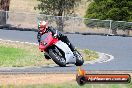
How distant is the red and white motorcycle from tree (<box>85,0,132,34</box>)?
49.5 meters

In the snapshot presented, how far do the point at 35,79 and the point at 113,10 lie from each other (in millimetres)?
41576

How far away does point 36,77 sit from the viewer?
59.6 ft

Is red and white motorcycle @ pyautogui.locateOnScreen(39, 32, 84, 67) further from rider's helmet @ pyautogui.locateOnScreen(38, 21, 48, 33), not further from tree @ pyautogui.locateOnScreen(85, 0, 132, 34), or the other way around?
tree @ pyautogui.locateOnScreen(85, 0, 132, 34)

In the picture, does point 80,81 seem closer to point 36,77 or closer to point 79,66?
point 79,66

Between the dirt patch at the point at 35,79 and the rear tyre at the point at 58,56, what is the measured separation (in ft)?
24.9

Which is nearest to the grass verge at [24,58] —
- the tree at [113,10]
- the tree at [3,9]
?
the tree at [3,9]

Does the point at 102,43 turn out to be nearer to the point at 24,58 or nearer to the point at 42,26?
the point at 24,58

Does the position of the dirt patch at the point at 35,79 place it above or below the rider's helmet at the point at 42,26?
below

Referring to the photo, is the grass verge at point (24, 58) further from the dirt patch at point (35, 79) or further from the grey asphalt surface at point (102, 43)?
the grey asphalt surface at point (102, 43)

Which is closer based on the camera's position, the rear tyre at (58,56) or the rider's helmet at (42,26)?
the rider's helmet at (42,26)

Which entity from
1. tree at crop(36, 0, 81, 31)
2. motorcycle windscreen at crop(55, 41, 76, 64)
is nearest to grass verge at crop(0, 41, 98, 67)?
motorcycle windscreen at crop(55, 41, 76, 64)

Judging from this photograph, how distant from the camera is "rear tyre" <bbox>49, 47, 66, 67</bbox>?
8133 mm

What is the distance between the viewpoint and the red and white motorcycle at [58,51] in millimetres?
8031

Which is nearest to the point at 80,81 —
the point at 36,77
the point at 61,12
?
the point at 36,77
